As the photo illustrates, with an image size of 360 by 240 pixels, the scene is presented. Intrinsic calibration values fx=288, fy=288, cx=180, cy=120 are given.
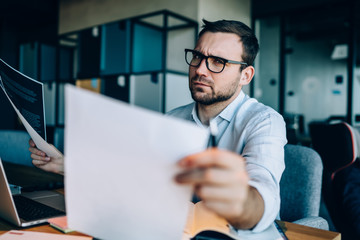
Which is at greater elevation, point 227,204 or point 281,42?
point 281,42

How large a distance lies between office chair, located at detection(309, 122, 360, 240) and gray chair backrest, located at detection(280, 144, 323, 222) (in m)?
0.25

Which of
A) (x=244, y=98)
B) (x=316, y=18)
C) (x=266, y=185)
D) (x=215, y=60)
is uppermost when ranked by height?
(x=316, y=18)

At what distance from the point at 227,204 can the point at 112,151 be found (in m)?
0.19

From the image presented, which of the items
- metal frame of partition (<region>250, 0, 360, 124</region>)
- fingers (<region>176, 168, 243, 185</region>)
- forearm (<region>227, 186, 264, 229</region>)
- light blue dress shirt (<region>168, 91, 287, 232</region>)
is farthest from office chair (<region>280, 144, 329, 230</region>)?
metal frame of partition (<region>250, 0, 360, 124</region>)

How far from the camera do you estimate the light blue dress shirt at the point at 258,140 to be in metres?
0.72

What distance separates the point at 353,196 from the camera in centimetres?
130

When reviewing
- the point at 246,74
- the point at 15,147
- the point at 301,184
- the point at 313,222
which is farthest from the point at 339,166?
the point at 15,147

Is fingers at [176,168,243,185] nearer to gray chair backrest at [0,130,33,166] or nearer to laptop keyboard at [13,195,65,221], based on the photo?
laptop keyboard at [13,195,65,221]

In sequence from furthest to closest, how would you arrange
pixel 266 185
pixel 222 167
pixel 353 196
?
1. pixel 353 196
2. pixel 266 185
3. pixel 222 167

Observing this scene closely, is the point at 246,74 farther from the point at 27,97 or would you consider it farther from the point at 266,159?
the point at 27,97

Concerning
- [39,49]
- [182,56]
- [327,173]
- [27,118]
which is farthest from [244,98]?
[39,49]

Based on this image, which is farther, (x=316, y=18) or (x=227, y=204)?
(x=316, y=18)

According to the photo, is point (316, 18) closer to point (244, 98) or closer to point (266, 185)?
point (244, 98)

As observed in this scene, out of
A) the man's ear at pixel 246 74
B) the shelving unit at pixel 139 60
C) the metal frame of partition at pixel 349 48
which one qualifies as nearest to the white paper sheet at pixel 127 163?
the man's ear at pixel 246 74
